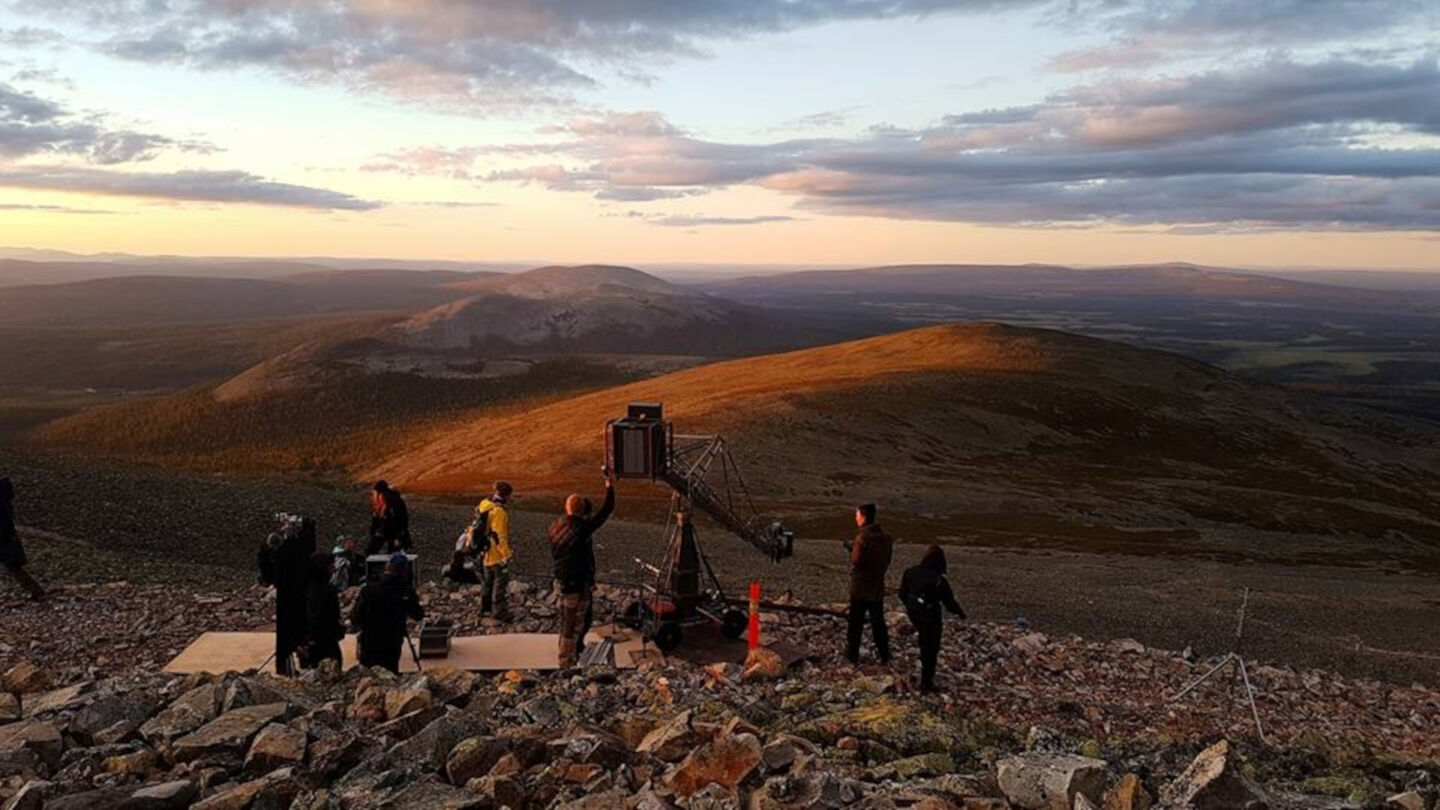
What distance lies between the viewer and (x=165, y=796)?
7.12 metres

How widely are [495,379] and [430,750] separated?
305 ft

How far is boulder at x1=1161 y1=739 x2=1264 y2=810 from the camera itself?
6.84 meters

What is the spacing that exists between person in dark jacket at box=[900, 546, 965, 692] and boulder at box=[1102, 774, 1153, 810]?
5356 mm

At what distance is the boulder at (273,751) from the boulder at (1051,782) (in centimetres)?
571

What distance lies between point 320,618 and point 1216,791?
30.7 ft

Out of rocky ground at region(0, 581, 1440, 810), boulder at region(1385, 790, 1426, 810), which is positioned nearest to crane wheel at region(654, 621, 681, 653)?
rocky ground at region(0, 581, 1440, 810)

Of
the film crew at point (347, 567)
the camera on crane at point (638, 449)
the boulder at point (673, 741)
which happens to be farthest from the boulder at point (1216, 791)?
the film crew at point (347, 567)

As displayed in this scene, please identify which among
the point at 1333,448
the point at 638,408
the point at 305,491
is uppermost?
the point at 638,408

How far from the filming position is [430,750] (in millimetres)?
7949

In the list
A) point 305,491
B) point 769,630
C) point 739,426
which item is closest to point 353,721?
point 769,630

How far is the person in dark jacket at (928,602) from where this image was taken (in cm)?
1248

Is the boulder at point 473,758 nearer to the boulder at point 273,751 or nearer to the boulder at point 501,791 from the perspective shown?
the boulder at point 501,791

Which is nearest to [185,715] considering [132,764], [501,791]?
[132,764]

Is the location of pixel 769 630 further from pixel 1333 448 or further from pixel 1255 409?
pixel 1255 409
